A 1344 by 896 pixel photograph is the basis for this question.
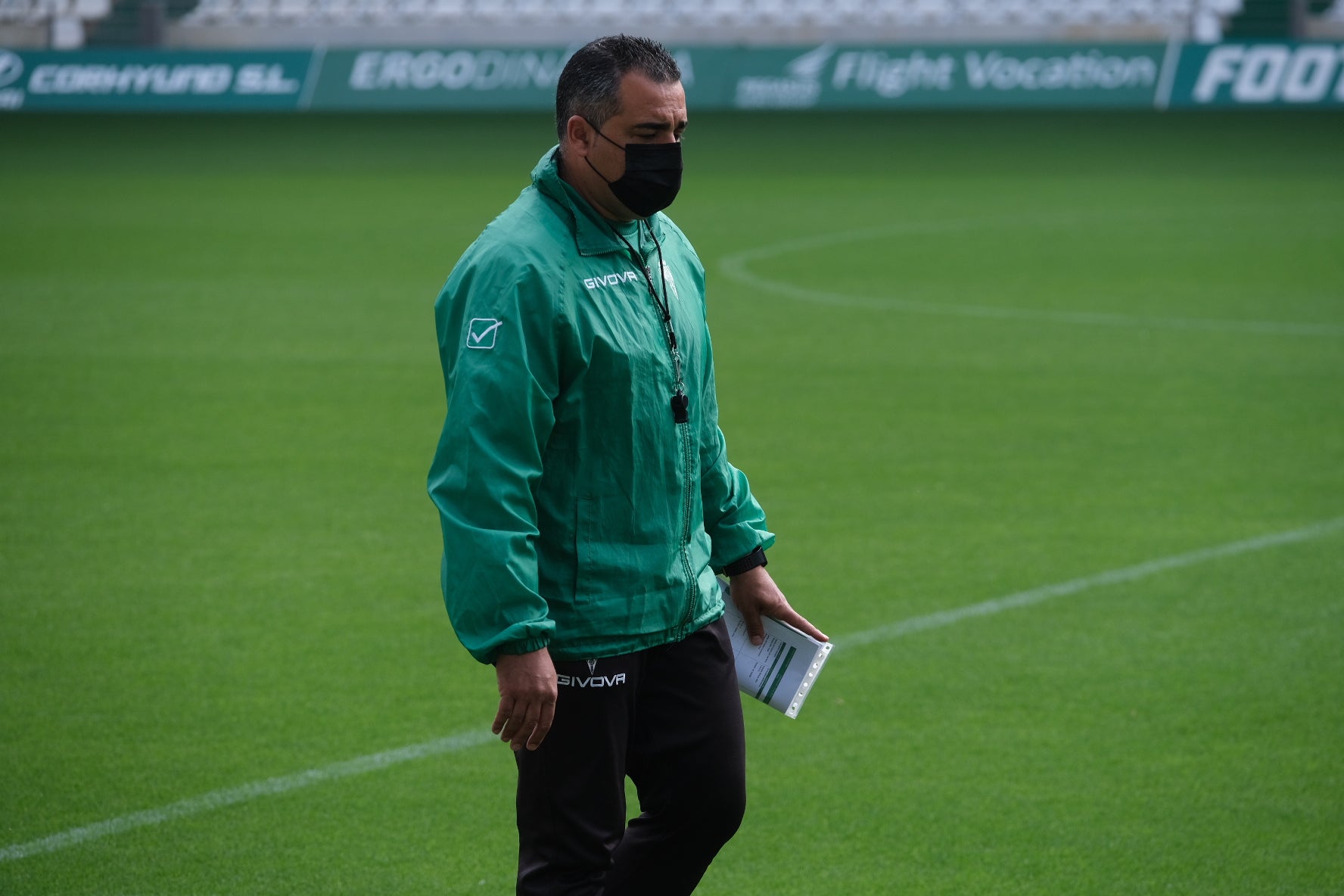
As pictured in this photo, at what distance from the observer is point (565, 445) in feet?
10.4

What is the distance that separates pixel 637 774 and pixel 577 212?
3.76ft

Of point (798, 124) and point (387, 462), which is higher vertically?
point (387, 462)

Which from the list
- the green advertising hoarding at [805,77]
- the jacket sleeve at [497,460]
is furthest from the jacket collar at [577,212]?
the green advertising hoarding at [805,77]

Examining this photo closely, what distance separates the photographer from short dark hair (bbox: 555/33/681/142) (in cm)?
322

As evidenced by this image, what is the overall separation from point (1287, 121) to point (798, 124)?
764 centimetres

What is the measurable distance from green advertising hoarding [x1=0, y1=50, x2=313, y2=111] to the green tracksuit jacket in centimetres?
2777

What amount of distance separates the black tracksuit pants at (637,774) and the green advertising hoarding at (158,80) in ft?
91.5

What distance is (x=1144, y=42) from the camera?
27.6m

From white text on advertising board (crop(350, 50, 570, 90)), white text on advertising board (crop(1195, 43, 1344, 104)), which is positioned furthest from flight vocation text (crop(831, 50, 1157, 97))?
white text on advertising board (crop(350, 50, 570, 90))

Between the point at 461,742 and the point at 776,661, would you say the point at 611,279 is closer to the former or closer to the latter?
the point at 776,661

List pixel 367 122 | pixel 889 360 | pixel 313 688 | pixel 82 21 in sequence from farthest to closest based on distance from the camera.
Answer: pixel 82 21, pixel 367 122, pixel 889 360, pixel 313 688

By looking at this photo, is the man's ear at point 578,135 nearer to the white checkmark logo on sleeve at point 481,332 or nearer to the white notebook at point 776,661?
the white checkmark logo on sleeve at point 481,332

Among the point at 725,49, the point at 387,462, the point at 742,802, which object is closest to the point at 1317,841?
the point at 742,802

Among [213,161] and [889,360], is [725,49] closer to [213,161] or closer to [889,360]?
[213,161]
